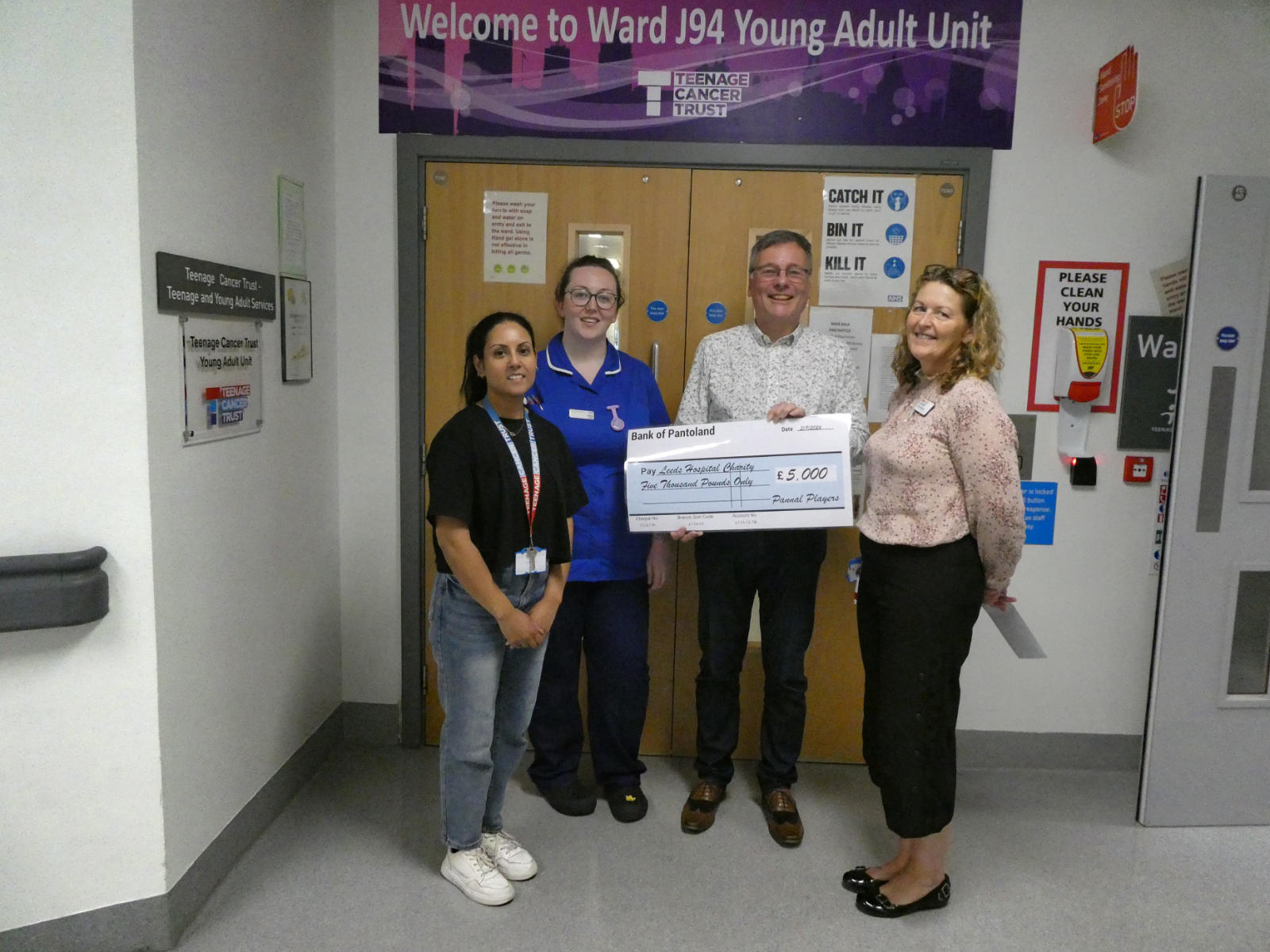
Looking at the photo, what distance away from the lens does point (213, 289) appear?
6.29ft

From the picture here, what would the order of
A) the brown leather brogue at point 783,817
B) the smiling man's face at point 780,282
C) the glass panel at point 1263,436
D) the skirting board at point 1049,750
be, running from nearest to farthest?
the smiling man's face at point 780,282 → the brown leather brogue at point 783,817 → the glass panel at point 1263,436 → the skirting board at point 1049,750

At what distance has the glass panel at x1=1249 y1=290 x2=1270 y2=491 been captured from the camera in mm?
2428

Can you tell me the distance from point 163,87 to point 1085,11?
2608mm

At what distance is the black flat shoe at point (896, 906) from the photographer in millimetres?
2020

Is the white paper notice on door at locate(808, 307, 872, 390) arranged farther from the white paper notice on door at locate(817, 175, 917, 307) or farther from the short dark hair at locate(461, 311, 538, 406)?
the short dark hair at locate(461, 311, 538, 406)

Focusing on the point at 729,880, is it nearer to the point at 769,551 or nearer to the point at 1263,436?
the point at 769,551

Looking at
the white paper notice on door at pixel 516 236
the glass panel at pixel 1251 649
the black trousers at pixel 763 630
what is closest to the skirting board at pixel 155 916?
the black trousers at pixel 763 630

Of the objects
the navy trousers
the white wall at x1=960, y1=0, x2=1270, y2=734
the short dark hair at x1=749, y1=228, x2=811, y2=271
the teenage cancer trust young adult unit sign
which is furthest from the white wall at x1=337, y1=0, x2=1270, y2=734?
the short dark hair at x1=749, y1=228, x2=811, y2=271

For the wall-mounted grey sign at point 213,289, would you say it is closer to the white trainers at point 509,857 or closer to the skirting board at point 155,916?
the skirting board at point 155,916

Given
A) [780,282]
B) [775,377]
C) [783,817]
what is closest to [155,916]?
[783,817]

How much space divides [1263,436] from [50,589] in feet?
10.3

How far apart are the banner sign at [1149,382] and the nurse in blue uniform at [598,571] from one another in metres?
1.56

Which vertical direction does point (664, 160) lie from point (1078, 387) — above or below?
above

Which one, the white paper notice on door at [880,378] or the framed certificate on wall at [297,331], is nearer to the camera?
the framed certificate on wall at [297,331]
